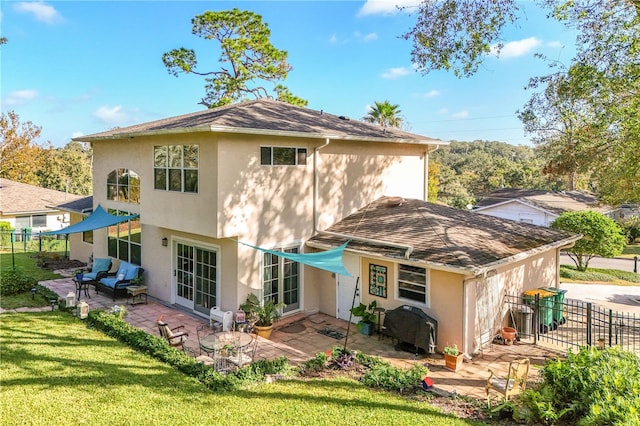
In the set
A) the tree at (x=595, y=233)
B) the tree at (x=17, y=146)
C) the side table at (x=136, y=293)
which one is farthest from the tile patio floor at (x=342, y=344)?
the tree at (x=17, y=146)

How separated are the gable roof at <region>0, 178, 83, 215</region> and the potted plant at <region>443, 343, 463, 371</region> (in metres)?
27.4

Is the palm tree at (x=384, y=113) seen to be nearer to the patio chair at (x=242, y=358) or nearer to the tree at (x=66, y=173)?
the patio chair at (x=242, y=358)

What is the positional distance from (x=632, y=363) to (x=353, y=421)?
4724 millimetres

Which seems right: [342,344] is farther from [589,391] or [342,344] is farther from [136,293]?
[136,293]

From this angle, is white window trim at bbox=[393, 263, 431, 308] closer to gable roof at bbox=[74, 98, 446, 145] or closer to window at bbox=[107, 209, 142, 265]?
gable roof at bbox=[74, 98, 446, 145]

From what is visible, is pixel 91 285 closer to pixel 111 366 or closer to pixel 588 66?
pixel 111 366

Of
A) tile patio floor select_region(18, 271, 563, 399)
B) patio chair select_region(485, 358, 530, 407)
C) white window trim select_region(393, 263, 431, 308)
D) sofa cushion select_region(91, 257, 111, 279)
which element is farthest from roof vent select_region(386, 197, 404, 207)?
sofa cushion select_region(91, 257, 111, 279)

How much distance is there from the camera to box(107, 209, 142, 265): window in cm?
1548

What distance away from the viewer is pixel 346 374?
8.88 metres

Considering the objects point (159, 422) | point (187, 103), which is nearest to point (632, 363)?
point (159, 422)

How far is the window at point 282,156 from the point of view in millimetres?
12266

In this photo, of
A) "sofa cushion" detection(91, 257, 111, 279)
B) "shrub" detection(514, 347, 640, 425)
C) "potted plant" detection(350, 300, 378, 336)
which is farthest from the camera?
"sofa cushion" detection(91, 257, 111, 279)

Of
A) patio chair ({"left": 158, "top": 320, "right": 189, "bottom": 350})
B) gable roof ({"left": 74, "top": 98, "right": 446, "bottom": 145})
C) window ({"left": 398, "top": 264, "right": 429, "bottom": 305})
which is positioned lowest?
patio chair ({"left": 158, "top": 320, "right": 189, "bottom": 350})

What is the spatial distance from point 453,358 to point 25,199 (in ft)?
108
